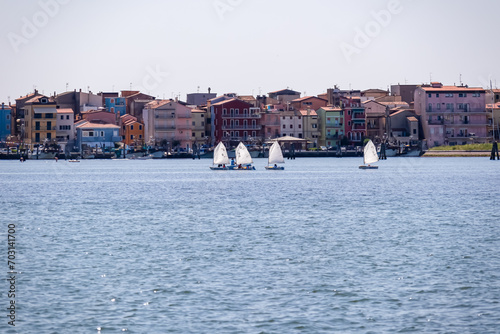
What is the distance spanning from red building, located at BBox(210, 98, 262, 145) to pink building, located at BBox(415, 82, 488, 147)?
32403 millimetres

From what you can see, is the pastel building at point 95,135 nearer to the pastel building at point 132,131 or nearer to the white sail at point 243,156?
the pastel building at point 132,131

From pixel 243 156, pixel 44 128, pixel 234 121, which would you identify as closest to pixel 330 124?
pixel 234 121

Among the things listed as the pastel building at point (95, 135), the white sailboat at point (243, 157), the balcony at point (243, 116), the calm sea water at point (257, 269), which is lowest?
the calm sea water at point (257, 269)

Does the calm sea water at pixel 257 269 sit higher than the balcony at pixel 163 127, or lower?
lower

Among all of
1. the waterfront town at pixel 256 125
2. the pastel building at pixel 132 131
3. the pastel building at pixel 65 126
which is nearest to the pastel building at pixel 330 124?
the waterfront town at pixel 256 125

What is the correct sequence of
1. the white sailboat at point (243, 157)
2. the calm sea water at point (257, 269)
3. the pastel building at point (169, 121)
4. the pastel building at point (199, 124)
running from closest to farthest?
the calm sea water at point (257, 269) → the white sailboat at point (243, 157) → the pastel building at point (169, 121) → the pastel building at point (199, 124)

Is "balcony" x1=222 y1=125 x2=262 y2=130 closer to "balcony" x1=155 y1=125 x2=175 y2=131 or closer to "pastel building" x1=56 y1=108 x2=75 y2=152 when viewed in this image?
"balcony" x1=155 y1=125 x2=175 y2=131

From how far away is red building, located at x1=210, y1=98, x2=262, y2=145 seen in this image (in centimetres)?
18538

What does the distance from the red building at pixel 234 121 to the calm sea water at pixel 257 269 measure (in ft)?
417

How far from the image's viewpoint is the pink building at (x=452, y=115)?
7323 inches

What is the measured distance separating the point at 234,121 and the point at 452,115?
4189 centimetres

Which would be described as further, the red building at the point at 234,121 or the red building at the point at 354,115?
the red building at the point at 354,115

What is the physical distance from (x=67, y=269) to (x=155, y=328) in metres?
9.00

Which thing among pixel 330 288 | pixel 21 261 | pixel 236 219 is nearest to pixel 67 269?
pixel 21 261
